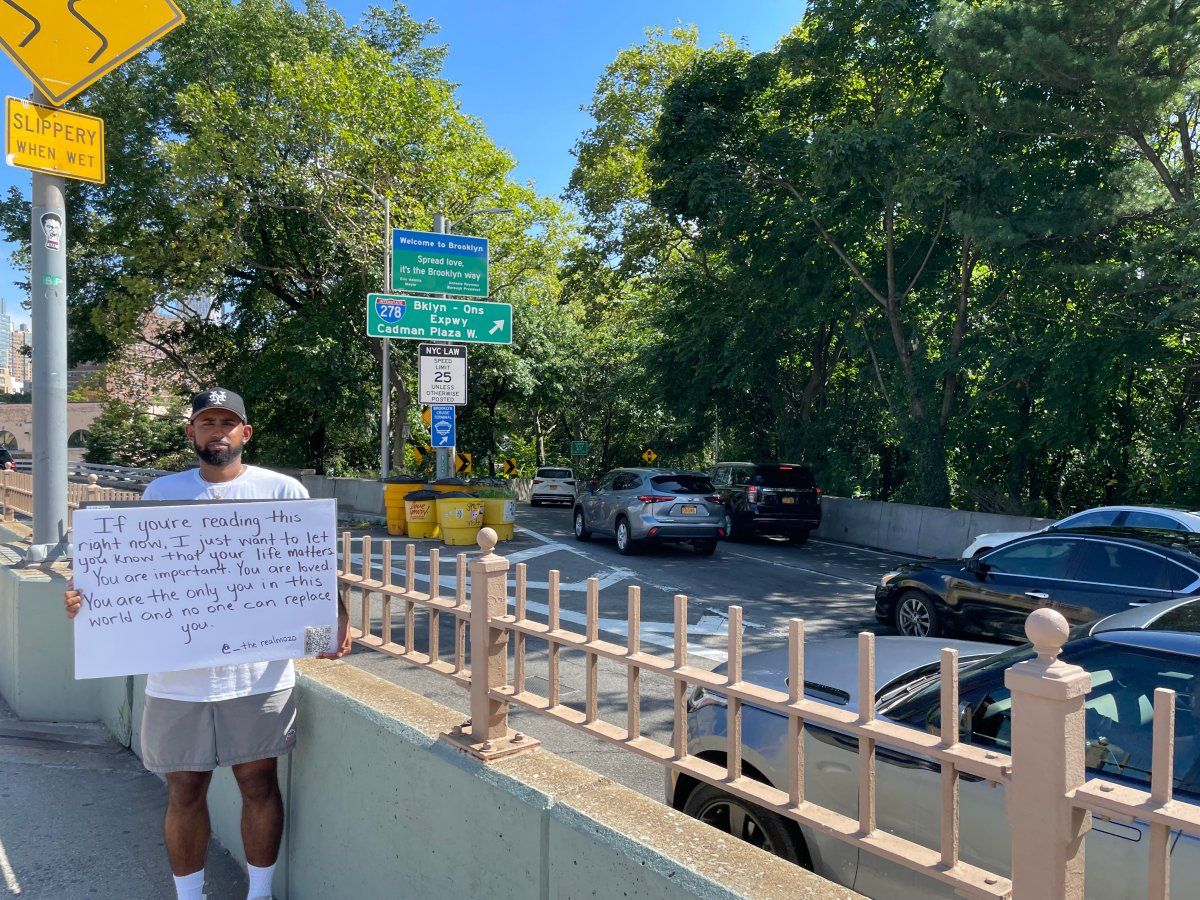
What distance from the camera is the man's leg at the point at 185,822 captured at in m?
3.29

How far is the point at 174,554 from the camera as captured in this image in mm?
3141

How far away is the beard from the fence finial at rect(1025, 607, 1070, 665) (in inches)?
111

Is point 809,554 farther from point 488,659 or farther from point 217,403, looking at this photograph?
point 217,403

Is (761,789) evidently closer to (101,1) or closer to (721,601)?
(101,1)

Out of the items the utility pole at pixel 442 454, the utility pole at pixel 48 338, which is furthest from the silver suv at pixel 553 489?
the utility pole at pixel 48 338

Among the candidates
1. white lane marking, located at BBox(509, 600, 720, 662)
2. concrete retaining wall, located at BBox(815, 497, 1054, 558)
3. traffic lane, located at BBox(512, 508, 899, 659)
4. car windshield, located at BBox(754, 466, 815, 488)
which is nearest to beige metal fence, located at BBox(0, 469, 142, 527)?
white lane marking, located at BBox(509, 600, 720, 662)

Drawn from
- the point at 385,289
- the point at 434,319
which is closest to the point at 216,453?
the point at 434,319

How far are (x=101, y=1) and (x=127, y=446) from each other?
141 ft

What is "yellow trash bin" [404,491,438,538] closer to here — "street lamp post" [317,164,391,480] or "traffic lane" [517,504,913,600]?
"traffic lane" [517,504,913,600]

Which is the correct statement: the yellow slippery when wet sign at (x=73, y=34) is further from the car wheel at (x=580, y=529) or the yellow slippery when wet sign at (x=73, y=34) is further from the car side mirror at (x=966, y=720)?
the car wheel at (x=580, y=529)

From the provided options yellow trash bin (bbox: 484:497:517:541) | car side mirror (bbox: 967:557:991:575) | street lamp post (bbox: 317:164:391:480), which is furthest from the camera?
street lamp post (bbox: 317:164:391:480)

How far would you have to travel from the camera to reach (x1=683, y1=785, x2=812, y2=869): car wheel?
3.37 metres

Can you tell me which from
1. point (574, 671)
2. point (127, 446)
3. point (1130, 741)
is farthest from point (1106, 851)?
point (127, 446)

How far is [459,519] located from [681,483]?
14.0ft
